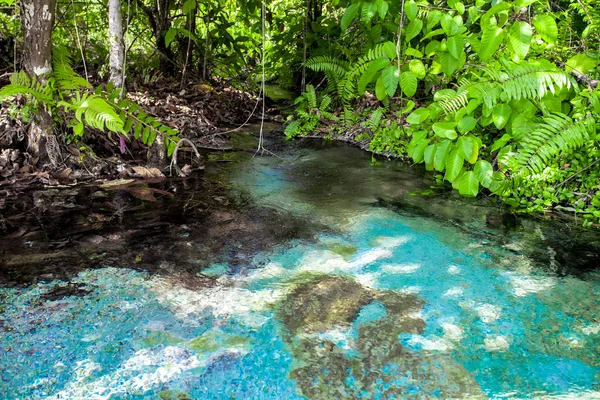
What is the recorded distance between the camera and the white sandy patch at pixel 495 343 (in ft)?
7.13

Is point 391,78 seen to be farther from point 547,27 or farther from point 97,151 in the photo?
point 97,151

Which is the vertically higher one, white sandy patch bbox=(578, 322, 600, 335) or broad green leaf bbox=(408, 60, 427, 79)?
broad green leaf bbox=(408, 60, 427, 79)

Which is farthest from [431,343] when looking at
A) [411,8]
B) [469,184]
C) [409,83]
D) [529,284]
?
A: [411,8]

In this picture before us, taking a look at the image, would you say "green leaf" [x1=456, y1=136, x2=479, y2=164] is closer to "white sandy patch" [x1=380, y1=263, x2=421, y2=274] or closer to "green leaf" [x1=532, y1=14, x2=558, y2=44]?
"green leaf" [x1=532, y1=14, x2=558, y2=44]

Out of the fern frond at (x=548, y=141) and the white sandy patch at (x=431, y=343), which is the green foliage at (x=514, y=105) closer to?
the fern frond at (x=548, y=141)

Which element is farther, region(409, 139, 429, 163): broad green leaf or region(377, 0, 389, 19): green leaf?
region(377, 0, 389, 19): green leaf

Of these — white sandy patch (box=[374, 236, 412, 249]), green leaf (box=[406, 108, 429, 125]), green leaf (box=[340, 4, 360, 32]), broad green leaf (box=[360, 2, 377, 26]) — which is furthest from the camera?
green leaf (box=[340, 4, 360, 32])

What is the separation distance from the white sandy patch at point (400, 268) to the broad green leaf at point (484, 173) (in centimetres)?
124

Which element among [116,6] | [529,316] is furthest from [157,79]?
[529,316]

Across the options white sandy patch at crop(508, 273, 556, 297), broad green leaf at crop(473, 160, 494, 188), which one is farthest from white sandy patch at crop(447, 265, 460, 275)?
broad green leaf at crop(473, 160, 494, 188)

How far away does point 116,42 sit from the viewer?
4.63 metres

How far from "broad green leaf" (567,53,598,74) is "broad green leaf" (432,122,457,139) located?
1.06 metres

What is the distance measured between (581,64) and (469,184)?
4.46 ft

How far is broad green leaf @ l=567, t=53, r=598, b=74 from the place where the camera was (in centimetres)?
389
